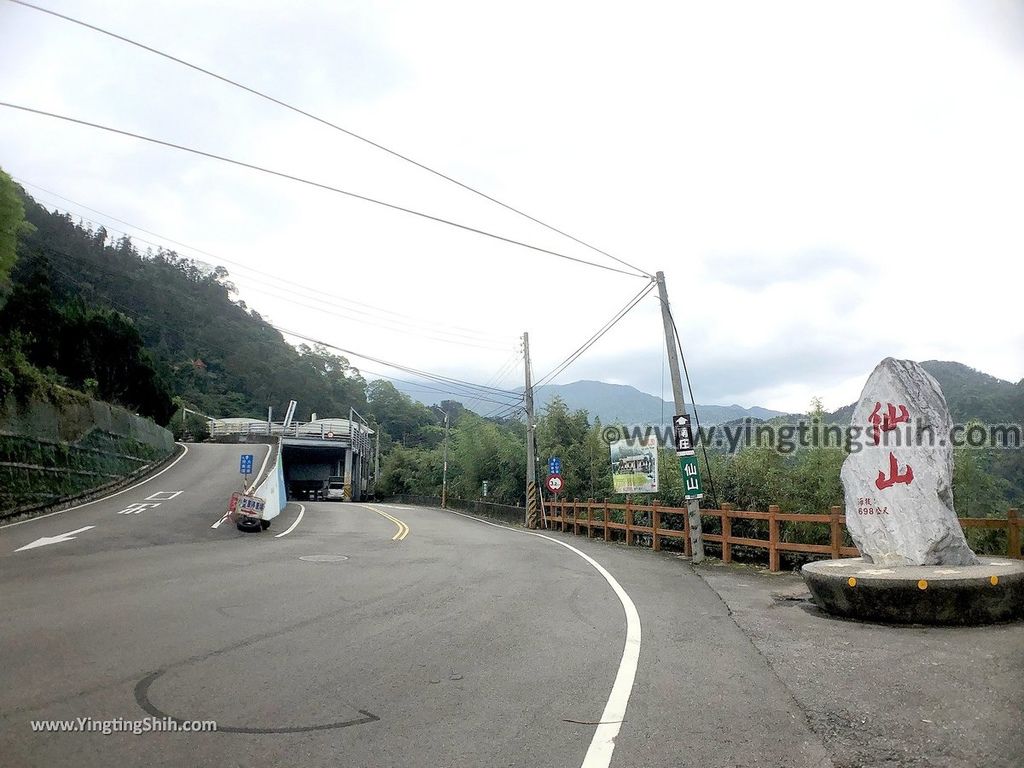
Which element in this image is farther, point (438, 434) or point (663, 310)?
point (438, 434)

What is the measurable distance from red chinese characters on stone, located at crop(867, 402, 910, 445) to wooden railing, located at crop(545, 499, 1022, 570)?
154 centimetres

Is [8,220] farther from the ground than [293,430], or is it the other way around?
[8,220]

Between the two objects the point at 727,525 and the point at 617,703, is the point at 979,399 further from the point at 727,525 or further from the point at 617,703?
the point at 617,703

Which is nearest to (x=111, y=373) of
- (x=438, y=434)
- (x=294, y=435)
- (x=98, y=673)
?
(x=294, y=435)

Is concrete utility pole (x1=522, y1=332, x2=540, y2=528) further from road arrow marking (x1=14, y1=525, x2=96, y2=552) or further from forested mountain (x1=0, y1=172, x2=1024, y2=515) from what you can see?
road arrow marking (x1=14, y1=525, x2=96, y2=552)

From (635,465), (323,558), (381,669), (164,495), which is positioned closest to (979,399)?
(635,465)

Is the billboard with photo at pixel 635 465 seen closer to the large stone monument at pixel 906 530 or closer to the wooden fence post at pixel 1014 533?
the large stone monument at pixel 906 530

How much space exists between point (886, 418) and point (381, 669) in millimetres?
7890

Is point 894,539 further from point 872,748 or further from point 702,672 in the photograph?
point 872,748

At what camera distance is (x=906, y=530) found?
8.94 metres

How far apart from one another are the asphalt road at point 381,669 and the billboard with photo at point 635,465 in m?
8.86

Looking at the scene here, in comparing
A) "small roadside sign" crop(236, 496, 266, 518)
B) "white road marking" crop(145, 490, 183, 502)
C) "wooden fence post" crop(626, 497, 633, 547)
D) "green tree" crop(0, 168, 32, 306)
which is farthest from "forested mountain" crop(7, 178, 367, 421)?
"wooden fence post" crop(626, 497, 633, 547)

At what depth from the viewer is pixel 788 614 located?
8.09m

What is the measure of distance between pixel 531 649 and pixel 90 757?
3.59 m
